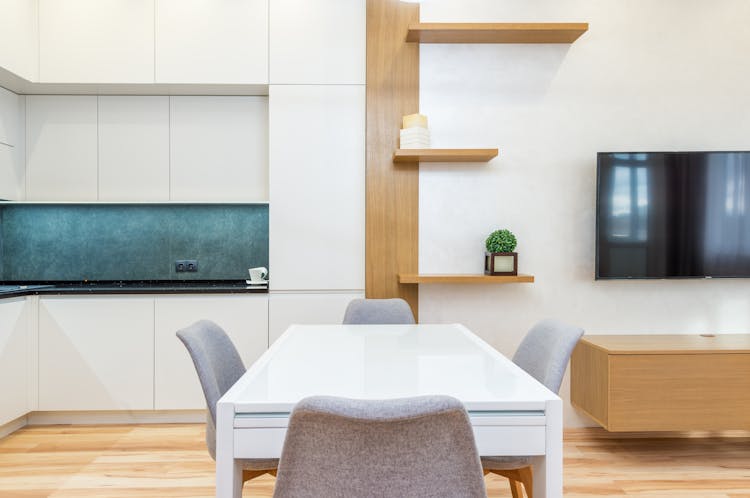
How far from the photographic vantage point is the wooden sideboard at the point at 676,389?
2922 millimetres

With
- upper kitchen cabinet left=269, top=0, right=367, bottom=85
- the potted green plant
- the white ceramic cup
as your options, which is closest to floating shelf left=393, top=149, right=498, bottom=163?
the potted green plant

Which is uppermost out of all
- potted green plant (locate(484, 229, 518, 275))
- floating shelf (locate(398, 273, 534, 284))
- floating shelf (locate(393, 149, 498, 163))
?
floating shelf (locate(393, 149, 498, 163))

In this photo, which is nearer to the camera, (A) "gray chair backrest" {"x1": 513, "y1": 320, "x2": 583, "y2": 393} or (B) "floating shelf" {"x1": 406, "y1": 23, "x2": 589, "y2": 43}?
(A) "gray chair backrest" {"x1": 513, "y1": 320, "x2": 583, "y2": 393}

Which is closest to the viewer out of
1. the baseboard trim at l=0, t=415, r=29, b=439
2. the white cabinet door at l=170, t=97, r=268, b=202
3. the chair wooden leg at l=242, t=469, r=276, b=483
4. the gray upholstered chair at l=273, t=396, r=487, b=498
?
the gray upholstered chair at l=273, t=396, r=487, b=498

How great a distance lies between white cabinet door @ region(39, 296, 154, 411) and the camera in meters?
3.39

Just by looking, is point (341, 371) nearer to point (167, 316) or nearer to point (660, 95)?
point (167, 316)

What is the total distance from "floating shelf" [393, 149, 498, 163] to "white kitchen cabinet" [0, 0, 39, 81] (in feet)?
7.79

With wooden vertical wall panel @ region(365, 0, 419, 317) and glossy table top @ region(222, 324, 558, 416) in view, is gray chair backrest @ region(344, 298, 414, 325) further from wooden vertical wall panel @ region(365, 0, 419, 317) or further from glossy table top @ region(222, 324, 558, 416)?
wooden vertical wall panel @ region(365, 0, 419, 317)

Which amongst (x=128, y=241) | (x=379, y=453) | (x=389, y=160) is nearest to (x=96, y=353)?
(x=128, y=241)

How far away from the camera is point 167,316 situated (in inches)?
135

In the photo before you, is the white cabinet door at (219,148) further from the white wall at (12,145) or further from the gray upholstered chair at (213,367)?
the gray upholstered chair at (213,367)

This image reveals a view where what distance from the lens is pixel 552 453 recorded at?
129 cm

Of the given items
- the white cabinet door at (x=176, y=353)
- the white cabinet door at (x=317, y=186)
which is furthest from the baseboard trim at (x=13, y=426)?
the white cabinet door at (x=317, y=186)

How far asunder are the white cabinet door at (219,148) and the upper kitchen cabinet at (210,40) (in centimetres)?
38
